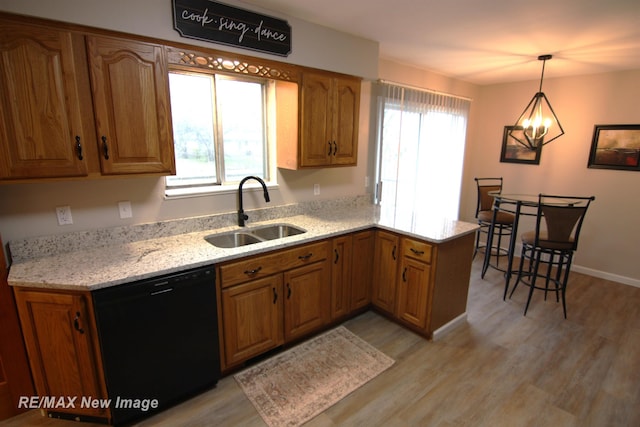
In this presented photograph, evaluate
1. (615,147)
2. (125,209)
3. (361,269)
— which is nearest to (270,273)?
(361,269)

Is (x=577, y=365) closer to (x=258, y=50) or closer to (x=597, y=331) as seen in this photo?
(x=597, y=331)

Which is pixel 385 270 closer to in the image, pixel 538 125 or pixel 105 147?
pixel 105 147

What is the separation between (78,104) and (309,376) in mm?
2201

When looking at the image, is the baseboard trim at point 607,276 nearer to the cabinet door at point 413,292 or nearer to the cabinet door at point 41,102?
the cabinet door at point 413,292

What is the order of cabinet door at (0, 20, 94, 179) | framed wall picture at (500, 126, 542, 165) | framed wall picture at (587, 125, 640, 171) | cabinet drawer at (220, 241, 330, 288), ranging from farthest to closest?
framed wall picture at (500, 126, 542, 165)
framed wall picture at (587, 125, 640, 171)
cabinet drawer at (220, 241, 330, 288)
cabinet door at (0, 20, 94, 179)

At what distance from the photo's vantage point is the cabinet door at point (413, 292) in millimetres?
2555

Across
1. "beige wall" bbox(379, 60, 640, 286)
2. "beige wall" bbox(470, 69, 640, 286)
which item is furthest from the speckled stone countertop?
"beige wall" bbox(470, 69, 640, 286)

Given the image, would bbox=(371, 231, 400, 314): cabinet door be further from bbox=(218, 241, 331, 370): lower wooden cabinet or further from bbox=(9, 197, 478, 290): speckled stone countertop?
bbox=(218, 241, 331, 370): lower wooden cabinet

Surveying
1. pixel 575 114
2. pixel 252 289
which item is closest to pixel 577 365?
pixel 252 289

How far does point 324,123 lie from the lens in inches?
107

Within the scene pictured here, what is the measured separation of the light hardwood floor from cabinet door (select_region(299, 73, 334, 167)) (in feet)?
5.18

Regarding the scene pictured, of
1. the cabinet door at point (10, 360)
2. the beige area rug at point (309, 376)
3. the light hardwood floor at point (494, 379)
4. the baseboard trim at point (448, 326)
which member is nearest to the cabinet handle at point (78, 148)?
the cabinet door at point (10, 360)

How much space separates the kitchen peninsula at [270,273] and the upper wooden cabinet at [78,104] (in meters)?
0.53

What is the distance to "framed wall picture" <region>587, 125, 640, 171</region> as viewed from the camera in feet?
11.9
